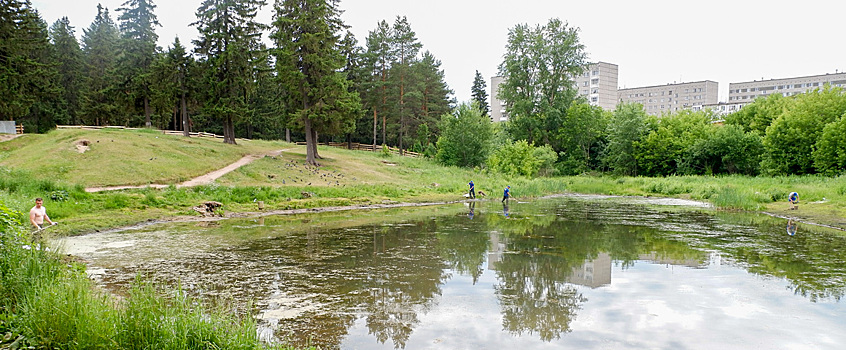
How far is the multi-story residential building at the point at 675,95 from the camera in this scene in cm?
11962

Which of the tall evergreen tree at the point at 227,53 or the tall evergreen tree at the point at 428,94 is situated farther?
the tall evergreen tree at the point at 428,94

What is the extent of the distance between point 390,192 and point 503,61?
36859mm

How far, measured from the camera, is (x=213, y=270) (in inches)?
441

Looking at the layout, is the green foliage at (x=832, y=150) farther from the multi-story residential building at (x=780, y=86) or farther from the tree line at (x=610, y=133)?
the multi-story residential building at (x=780, y=86)

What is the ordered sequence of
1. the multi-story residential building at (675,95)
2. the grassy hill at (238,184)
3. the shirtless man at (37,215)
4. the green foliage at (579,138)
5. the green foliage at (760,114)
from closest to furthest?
the shirtless man at (37,215), the grassy hill at (238,184), the green foliage at (760,114), the green foliage at (579,138), the multi-story residential building at (675,95)

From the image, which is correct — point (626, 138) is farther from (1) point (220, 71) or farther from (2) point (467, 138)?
(1) point (220, 71)

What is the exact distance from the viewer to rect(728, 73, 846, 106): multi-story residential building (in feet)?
374

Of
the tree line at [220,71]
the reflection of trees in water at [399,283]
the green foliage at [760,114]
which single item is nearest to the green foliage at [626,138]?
the green foliage at [760,114]

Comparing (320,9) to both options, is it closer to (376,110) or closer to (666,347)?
(376,110)

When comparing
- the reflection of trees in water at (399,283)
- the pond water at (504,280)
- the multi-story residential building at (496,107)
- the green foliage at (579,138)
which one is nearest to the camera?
the pond water at (504,280)

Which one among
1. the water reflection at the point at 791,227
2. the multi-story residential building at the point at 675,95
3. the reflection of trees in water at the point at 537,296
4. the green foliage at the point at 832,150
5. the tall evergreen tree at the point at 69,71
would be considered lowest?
the water reflection at the point at 791,227

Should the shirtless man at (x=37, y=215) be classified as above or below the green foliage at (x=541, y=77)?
below

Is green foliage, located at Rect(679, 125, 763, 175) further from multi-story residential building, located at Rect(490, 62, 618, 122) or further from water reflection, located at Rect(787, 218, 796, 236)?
multi-story residential building, located at Rect(490, 62, 618, 122)

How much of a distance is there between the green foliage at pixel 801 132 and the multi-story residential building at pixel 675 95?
7749 cm
